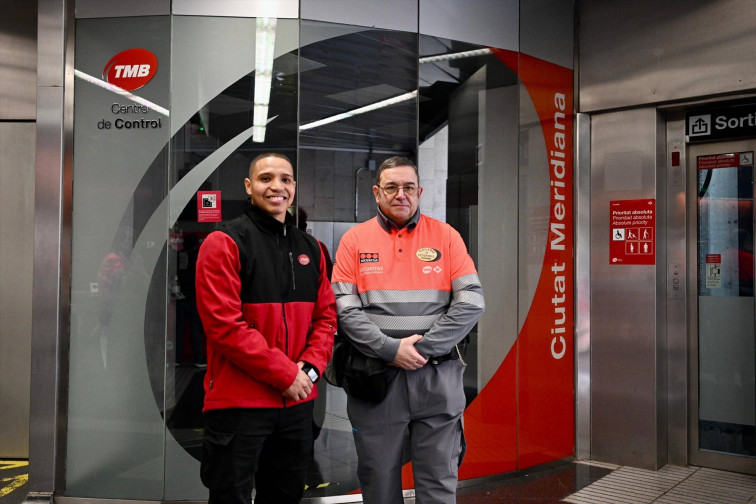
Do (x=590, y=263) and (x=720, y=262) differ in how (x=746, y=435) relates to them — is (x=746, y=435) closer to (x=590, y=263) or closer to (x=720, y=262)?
(x=720, y=262)

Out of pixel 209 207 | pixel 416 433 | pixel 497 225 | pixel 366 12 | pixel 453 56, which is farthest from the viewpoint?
pixel 497 225

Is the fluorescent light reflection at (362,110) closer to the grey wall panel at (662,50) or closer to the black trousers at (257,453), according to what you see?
the grey wall panel at (662,50)

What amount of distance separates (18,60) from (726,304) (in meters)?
4.86

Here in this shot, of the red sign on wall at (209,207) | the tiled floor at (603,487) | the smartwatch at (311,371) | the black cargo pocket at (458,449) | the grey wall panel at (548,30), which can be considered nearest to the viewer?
the smartwatch at (311,371)

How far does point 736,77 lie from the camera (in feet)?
12.6

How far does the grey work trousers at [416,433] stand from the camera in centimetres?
237

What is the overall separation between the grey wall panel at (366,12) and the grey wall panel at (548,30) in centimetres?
84

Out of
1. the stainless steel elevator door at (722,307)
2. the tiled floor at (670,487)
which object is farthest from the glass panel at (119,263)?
the stainless steel elevator door at (722,307)

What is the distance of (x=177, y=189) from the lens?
137 inches

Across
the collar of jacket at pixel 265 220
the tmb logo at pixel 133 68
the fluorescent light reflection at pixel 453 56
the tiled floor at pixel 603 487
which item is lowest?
the tiled floor at pixel 603 487

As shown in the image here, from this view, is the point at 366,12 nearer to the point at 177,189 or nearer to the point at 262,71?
the point at 262,71

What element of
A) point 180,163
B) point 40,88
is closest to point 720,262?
point 180,163

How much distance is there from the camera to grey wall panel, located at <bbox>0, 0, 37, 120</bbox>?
13.9 ft

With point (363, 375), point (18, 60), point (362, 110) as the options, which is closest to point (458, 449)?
point (363, 375)
